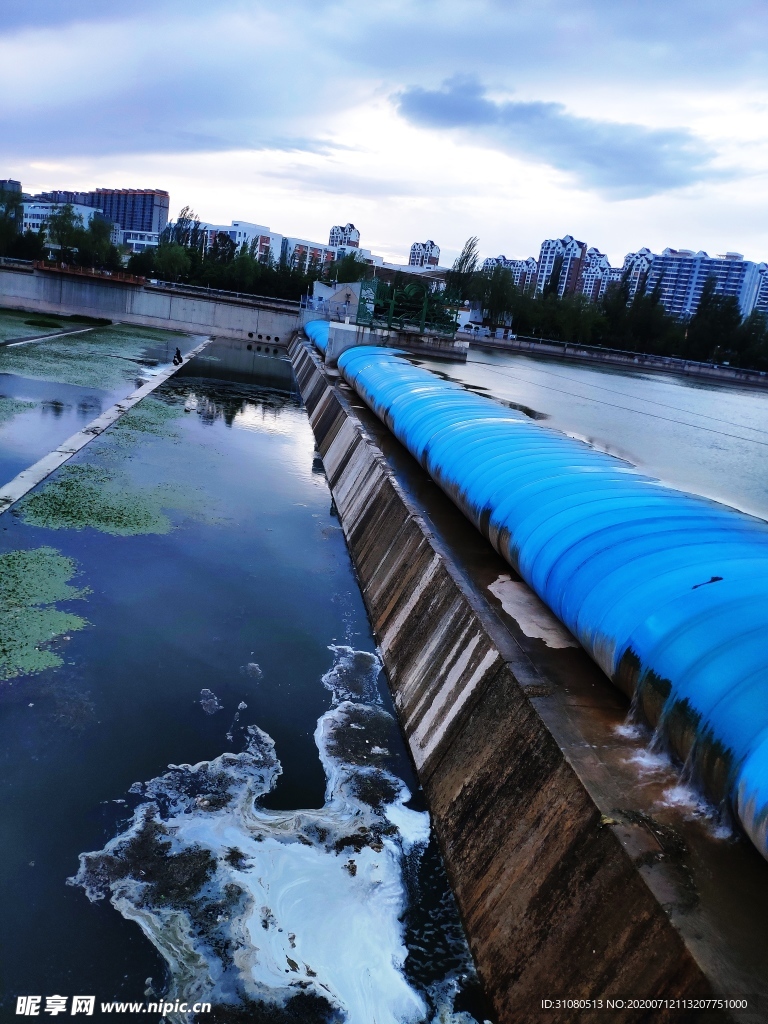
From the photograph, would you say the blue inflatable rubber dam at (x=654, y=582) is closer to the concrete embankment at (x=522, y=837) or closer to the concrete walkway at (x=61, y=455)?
the concrete embankment at (x=522, y=837)

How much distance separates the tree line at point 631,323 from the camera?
2717 inches

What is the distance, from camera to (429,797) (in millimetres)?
6152

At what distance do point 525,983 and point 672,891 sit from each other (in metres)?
1.06

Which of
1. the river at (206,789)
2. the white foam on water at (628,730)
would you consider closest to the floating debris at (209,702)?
the river at (206,789)

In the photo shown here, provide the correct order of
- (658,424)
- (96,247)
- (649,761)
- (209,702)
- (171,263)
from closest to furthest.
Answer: (649,761) < (209,702) < (658,424) < (96,247) < (171,263)

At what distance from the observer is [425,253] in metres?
179

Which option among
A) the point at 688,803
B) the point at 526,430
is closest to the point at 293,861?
the point at 688,803

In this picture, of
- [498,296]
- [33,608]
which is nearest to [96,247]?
[498,296]

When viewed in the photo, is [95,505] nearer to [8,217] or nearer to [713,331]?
[8,217]

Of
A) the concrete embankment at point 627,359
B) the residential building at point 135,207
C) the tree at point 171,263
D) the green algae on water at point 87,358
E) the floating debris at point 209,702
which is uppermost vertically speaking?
the residential building at point 135,207

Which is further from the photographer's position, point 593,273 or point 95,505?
point 593,273

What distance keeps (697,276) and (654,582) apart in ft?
606

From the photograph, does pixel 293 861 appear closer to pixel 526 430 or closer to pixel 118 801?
pixel 118 801

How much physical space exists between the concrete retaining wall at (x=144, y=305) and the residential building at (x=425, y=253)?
140m
